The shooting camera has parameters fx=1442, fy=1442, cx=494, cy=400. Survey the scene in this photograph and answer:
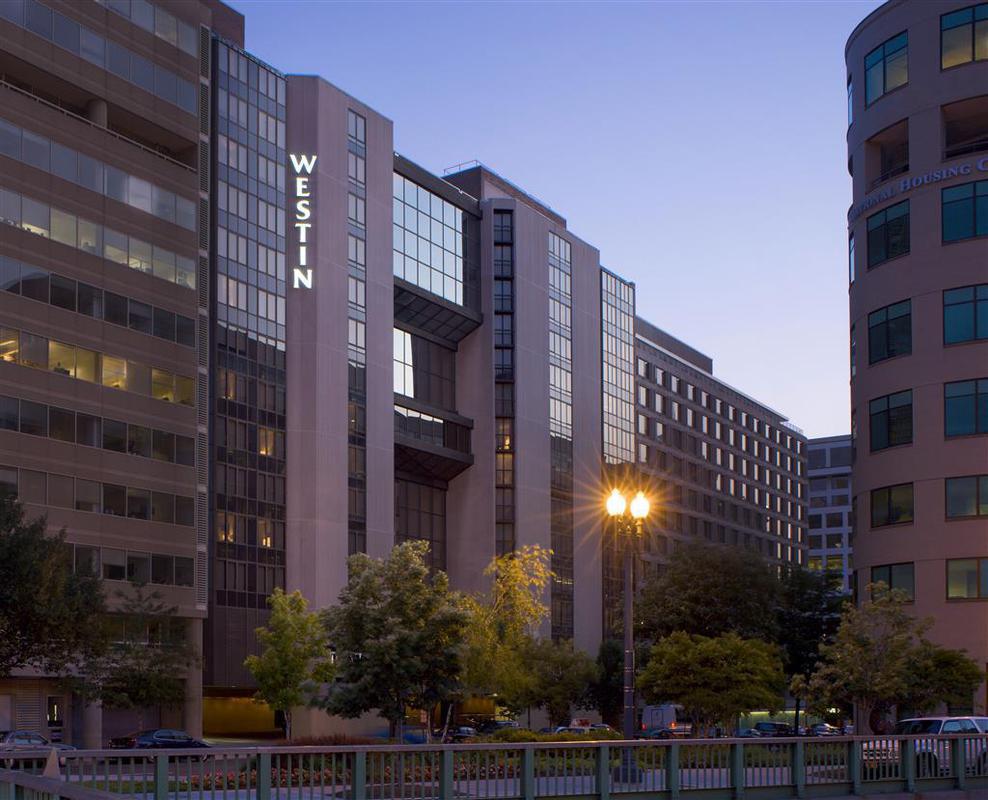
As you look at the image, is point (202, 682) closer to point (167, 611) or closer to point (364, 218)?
point (167, 611)

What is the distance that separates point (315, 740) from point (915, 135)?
35.9 meters

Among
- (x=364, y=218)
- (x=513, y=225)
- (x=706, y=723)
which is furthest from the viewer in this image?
(x=513, y=225)

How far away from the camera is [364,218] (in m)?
96.8

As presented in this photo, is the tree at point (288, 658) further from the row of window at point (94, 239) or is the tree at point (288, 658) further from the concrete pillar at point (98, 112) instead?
the concrete pillar at point (98, 112)

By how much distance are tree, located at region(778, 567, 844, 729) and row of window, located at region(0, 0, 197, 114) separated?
161ft

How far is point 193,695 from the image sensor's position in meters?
77.2

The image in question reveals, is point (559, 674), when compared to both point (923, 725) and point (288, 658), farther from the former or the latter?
point (923, 725)

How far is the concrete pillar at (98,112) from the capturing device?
248 feet

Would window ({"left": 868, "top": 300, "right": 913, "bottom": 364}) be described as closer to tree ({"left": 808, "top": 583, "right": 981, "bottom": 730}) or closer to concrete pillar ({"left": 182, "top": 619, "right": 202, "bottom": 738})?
tree ({"left": 808, "top": 583, "right": 981, "bottom": 730})

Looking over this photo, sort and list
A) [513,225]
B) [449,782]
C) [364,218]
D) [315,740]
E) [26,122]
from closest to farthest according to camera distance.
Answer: [449,782]
[315,740]
[26,122]
[364,218]
[513,225]

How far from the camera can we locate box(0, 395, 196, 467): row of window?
6900 centimetres

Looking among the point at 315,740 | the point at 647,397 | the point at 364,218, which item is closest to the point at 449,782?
the point at 315,740

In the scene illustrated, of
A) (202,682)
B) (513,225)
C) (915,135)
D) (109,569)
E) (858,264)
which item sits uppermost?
(513,225)

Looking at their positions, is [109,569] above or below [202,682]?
above
